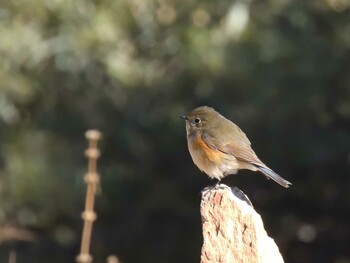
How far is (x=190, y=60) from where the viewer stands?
993 centimetres

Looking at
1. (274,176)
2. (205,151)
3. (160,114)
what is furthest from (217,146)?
(160,114)

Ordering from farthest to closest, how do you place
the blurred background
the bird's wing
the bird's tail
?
the blurred background
the bird's wing
the bird's tail

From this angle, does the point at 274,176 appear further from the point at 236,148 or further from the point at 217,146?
the point at 217,146

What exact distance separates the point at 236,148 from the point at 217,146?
0.14 meters

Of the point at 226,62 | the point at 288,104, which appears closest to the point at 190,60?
the point at 226,62

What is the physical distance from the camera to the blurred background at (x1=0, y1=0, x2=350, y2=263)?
9.67 meters

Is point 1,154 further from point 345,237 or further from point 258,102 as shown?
point 345,237

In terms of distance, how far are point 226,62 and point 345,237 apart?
207 centimetres

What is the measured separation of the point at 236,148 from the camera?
5.77m

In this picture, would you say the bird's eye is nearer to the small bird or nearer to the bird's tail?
the small bird

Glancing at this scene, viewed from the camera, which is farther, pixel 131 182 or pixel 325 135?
pixel 131 182

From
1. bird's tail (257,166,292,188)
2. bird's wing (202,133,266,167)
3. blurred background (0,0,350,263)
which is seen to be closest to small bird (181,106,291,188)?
bird's wing (202,133,266,167)

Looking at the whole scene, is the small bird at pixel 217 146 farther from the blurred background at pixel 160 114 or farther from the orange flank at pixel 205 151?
the blurred background at pixel 160 114

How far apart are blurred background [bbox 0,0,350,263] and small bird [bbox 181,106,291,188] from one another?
3.48 metres
